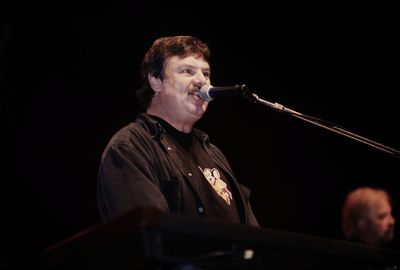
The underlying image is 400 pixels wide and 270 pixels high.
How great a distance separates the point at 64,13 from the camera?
14.8 ft

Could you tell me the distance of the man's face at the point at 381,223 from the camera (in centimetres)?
566

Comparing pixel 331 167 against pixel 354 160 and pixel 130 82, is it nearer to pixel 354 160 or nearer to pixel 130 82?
pixel 354 160

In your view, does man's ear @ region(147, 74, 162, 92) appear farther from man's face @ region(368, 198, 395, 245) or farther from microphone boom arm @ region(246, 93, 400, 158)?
man's face @ region(368, 198, 395, 245)

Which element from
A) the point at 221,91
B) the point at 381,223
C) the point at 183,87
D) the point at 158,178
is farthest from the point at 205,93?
the point at 381,223

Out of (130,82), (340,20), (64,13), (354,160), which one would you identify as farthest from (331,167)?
(64,13)

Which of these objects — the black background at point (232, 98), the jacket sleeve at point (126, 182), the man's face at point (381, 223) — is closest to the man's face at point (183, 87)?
the jacket sleeve at point (126, 182)

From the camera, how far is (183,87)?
343cm

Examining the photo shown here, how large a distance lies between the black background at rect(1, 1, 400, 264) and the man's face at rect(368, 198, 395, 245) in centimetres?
39

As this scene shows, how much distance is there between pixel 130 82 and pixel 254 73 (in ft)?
4.61

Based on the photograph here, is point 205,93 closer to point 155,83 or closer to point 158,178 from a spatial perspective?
point 158,178

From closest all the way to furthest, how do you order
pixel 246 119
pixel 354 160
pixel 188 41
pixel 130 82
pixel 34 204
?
pixel 188 41
pixel 34 204
pixel 130 82
pixel 246 119
pixel 354 160

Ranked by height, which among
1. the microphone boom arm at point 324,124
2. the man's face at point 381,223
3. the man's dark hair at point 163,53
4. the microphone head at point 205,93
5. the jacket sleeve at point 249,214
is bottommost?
the man's face at point 381,223

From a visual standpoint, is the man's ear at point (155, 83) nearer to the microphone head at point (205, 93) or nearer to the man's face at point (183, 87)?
the man's face at point (183, 87)

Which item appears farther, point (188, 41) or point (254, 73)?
point (254, 73)
